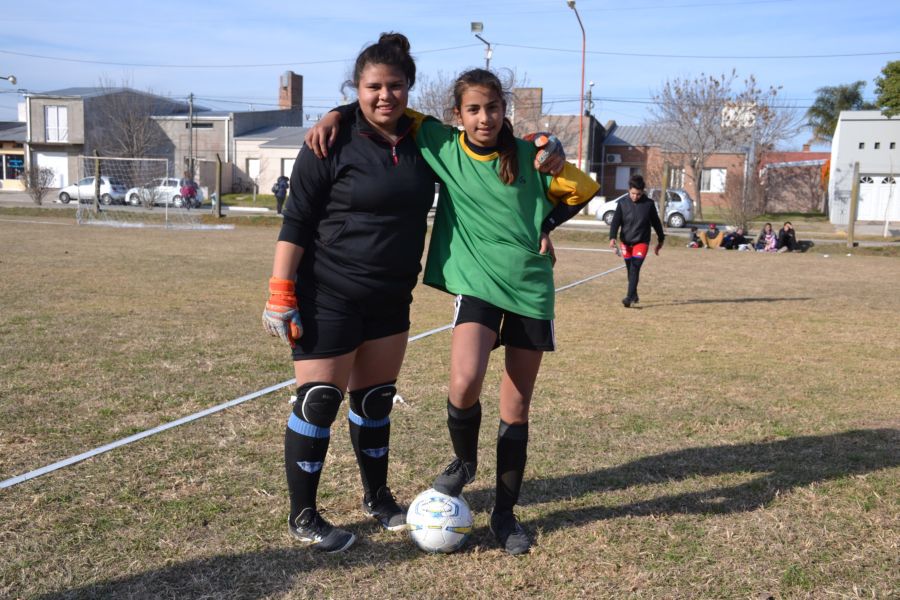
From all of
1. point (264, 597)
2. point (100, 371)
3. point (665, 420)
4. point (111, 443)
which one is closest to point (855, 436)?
point (665, 420)

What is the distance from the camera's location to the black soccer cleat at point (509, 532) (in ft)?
11.2

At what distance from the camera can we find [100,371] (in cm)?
641

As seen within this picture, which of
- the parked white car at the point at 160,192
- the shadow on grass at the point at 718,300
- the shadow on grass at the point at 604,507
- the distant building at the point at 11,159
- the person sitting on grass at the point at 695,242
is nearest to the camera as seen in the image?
the shadow on grass at the point at 604,507

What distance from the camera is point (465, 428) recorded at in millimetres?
3553

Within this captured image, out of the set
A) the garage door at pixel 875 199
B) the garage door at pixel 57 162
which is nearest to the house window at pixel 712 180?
the garage door at pixel 875 199

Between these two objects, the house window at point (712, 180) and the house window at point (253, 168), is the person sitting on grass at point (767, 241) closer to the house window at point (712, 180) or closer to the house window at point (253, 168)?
the house window at point (712, 180)

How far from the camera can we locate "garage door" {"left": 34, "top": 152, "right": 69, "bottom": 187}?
59.0 meters

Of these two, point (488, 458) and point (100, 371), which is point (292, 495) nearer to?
point (488, 458)

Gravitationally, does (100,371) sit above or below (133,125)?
below

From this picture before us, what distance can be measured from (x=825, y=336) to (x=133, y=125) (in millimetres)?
55865

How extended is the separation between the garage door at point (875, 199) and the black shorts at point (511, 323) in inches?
1696

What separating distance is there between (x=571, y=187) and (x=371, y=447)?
147 cm

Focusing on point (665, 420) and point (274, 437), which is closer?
point (274, 437)

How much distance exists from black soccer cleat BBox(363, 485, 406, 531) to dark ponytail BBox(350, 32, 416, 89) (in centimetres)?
184
